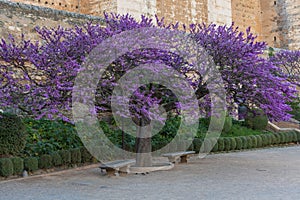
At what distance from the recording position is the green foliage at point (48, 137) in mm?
7852

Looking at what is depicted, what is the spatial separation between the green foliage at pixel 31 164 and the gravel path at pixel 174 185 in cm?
33

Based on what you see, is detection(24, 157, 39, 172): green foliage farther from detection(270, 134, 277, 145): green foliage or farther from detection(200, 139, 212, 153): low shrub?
detection(270, 134, 277, 145): green foliage

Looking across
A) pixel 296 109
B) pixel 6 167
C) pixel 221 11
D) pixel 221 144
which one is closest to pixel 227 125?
pixel 221 144

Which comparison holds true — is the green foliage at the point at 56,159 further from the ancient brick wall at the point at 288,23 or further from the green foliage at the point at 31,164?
the ancient brick wall at the point at 288,23

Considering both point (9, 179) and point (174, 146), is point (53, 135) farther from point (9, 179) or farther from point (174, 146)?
point (174, 146)

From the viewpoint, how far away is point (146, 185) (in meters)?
6.09

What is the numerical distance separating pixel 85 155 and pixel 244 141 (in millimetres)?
5517

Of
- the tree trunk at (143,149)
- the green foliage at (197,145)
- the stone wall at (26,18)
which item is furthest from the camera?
the green foliage at (197,145)

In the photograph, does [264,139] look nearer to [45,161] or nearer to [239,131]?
[239,131]

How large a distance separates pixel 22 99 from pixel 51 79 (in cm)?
68

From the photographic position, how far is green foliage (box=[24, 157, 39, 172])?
706 centimetres

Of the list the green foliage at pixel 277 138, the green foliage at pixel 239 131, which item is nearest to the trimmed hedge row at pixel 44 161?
the green foliage at pixel 239 131

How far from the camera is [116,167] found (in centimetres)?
666

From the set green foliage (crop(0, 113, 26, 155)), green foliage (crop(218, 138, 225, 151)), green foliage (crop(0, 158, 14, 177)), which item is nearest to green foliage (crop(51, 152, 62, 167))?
green foliage (crop(0, 113, 26, 155))
